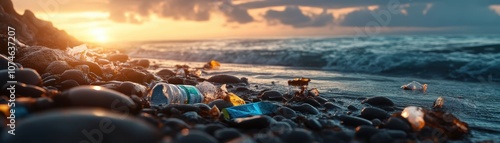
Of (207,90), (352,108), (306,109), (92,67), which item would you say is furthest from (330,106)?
(92,67)

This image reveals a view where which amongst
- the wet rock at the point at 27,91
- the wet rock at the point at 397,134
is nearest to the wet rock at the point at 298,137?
the wet rock at the point at 397,134

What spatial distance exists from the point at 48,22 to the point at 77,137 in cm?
1812

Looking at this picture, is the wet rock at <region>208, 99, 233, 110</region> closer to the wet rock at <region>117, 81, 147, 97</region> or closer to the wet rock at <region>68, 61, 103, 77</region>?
the wet rock at <region>117, 81, 147, 97</region>

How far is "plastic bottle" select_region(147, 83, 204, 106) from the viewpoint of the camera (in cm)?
449

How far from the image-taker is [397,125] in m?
3.38

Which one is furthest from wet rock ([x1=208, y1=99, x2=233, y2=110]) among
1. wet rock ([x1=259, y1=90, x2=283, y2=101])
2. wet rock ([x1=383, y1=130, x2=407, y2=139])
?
wet rock ([x1=383, y1=130, x2=407, y2=139])

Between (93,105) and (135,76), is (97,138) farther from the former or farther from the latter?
(135,76)

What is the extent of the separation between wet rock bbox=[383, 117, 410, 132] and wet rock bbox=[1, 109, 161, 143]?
7.40 ft

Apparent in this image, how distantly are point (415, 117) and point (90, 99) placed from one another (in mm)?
2718

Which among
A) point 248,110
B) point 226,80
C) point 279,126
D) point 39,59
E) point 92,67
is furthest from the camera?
point 226,80

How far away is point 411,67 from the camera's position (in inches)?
453

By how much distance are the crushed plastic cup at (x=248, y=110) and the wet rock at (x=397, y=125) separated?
4.32 ft

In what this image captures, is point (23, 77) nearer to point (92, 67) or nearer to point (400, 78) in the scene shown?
point (92, 67)

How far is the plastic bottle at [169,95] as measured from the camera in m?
4.49
